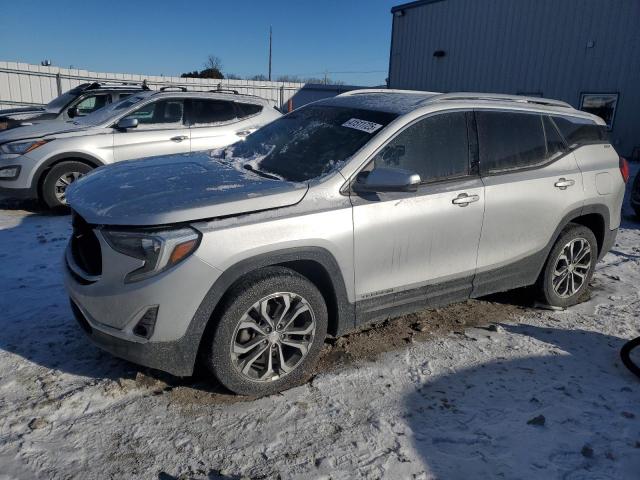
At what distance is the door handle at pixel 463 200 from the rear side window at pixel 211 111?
5.31 m

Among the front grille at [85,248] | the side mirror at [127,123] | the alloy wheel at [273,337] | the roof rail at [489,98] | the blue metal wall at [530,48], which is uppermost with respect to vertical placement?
the blue metal wall at [530,48]

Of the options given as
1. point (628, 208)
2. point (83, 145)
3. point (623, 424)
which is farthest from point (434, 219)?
point (628, 208)

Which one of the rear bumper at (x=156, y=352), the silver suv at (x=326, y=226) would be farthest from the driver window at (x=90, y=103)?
the rear bumper at (x=156, y=352)

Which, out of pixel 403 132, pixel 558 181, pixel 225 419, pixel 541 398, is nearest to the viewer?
pixel 225 419

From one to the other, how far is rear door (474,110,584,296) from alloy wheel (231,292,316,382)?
1.50 m

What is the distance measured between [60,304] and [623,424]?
3990 millimetres

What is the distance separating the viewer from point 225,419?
2848 millimetres

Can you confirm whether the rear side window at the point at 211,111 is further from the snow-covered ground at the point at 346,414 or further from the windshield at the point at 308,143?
the snow-covered ground at the point at 346,414

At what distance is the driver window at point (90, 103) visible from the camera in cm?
944

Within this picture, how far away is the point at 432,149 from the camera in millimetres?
3551

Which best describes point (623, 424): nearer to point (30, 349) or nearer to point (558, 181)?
point (558, 181)

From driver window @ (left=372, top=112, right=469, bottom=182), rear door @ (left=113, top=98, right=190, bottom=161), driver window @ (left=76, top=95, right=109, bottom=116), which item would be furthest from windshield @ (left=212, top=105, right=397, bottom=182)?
driver window @ (left=76, top=95, right=109, bottom=116)

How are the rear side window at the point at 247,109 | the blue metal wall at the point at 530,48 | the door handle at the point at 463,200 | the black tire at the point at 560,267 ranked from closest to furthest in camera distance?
the door handle at the point at 463,200, the black tire at the point at 560,267, the rear side window at the point at 247,109, the blue metal wall at the point at 530,48

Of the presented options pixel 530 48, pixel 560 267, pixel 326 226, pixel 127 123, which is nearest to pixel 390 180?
pixel 326 226
